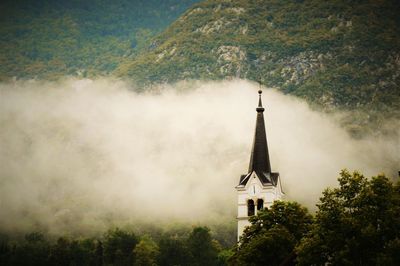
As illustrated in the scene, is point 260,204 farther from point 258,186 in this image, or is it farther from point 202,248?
point 202,248

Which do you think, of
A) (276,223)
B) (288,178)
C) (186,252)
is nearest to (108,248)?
(186,252)

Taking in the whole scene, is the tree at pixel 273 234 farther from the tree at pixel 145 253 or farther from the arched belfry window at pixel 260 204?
the tree at pixel 145 253

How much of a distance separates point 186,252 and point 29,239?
4627 centimetres

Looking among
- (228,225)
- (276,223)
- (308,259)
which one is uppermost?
(228,225)

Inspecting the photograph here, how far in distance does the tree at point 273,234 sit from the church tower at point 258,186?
394 inches

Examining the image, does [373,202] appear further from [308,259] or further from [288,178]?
[288,178]

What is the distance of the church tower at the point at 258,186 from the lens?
3974 inches

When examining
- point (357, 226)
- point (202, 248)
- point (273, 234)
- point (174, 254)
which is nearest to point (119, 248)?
point (174, 254)

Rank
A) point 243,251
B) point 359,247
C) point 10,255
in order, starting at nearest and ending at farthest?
point 359,247 → point 243,251 → point 10,255

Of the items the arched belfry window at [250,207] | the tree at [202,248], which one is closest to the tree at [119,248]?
the tree at [202,248]

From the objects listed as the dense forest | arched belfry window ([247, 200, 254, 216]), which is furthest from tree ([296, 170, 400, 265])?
arched belfry window ([247, 200, 254, 216])

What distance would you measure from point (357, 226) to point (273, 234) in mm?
23479

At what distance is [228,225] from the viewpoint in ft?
608

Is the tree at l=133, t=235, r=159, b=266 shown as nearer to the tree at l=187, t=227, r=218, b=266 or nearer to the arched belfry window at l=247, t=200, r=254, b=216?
the tree at l=187, t=227, r=218, b=266
